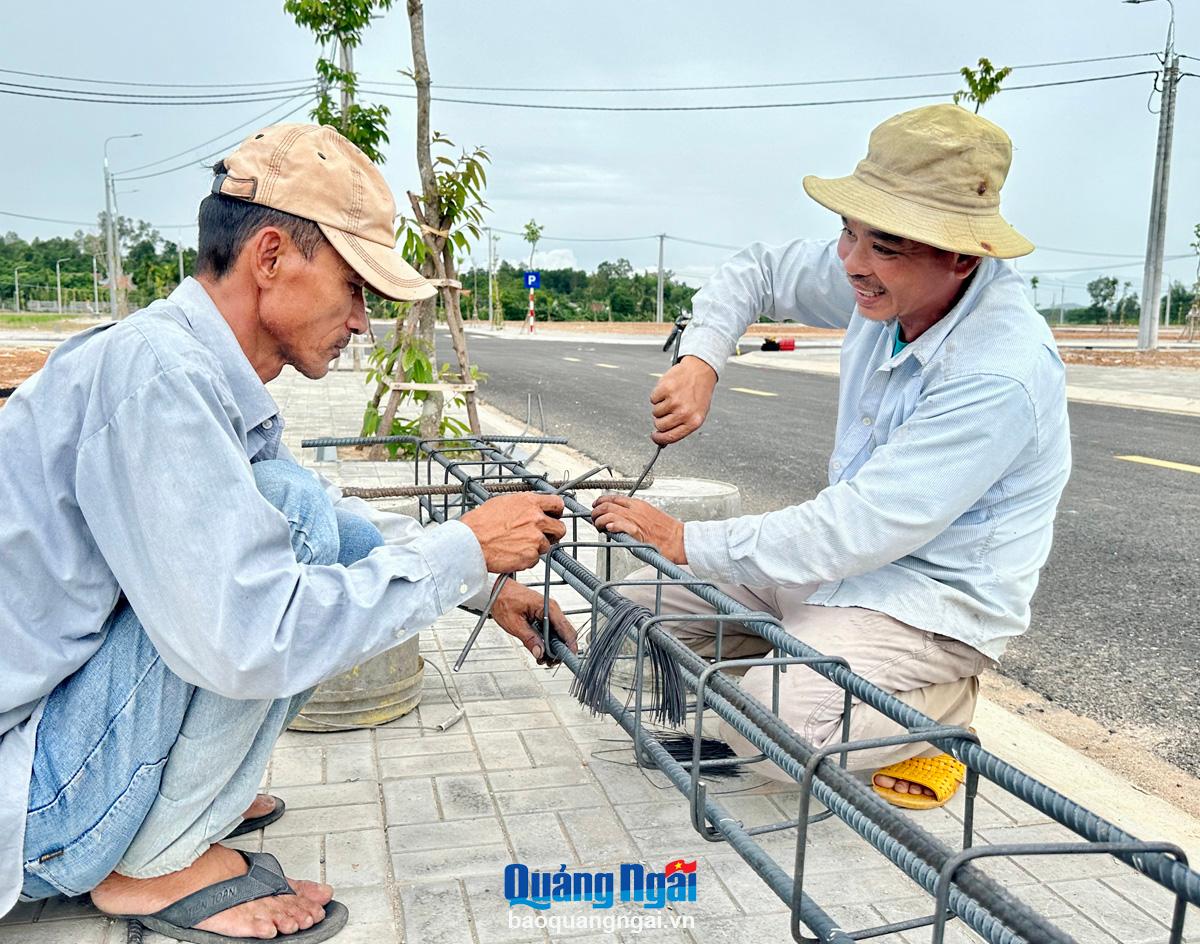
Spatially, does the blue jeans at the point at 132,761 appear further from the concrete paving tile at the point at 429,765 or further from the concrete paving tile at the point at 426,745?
the concrete paving tile at the point at 426,745

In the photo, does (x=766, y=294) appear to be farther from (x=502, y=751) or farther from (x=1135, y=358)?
(x=1135, y=358)

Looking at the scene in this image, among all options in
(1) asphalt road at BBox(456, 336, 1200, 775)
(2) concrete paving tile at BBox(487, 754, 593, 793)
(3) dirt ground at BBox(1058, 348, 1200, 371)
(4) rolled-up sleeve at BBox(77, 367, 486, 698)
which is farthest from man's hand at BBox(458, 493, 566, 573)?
(3) dirt ground at BBox(1058, 348, 1200, 371)

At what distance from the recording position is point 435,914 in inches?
91.7

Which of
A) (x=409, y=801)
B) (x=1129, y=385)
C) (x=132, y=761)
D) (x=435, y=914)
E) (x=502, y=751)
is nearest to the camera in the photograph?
(x=132, y=761)

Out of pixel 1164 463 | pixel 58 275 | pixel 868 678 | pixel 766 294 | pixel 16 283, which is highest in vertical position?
pixel 58 275

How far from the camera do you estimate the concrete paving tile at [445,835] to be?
2627 mm

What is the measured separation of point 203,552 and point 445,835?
3.86 ft

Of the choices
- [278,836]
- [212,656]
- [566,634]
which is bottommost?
[278,836]

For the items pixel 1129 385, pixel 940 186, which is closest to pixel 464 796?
pixel 940 186

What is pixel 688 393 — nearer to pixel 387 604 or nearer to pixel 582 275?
pixel 387 604

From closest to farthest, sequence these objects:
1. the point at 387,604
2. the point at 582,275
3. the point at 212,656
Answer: the point at 212,656 < the point at 387,604 < the point at 582,275

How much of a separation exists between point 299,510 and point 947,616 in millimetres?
1573

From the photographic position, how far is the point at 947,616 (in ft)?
8.95

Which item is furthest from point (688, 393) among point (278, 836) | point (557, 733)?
point (278, 836)
